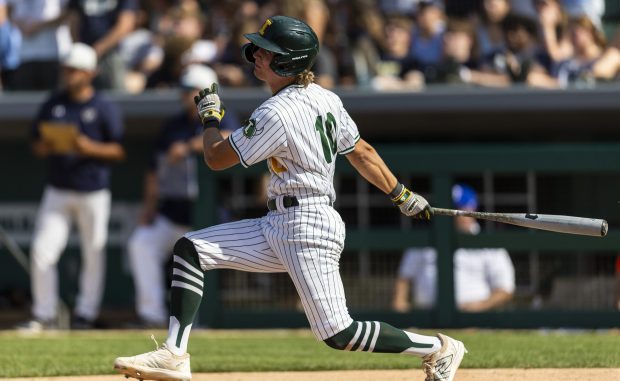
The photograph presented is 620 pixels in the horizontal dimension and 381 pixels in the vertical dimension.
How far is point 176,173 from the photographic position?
945cm

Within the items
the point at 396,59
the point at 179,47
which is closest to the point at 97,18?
the point at 179,47

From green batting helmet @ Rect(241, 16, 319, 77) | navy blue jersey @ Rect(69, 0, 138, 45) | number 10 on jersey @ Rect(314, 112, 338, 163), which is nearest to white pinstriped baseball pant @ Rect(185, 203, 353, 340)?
number 10 on jersey @ Rect(314, 112, 338, 163)

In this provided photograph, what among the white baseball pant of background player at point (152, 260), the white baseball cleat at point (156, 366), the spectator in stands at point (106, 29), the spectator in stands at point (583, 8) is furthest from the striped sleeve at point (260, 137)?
the spectator in stands at point (583, 8)

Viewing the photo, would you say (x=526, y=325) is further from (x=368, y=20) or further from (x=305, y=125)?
(x=305, y=125)

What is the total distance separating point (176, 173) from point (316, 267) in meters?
4.74

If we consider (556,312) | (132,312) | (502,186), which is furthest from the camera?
(132,312)

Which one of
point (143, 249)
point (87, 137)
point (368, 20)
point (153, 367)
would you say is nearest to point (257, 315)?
point (143, 249)

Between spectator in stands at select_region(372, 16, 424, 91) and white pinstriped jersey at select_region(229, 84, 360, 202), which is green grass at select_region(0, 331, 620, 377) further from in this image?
spectator in stands at select_region(372, 16, 424, 91)

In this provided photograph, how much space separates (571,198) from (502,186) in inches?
23.0

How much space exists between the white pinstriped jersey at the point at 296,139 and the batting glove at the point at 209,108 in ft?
0.50

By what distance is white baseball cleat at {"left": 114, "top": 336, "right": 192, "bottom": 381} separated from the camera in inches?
188

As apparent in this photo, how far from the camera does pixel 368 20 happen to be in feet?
35.2

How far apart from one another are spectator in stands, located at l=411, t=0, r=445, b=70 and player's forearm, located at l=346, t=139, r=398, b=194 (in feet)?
16.6

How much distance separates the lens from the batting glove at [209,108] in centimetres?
493
